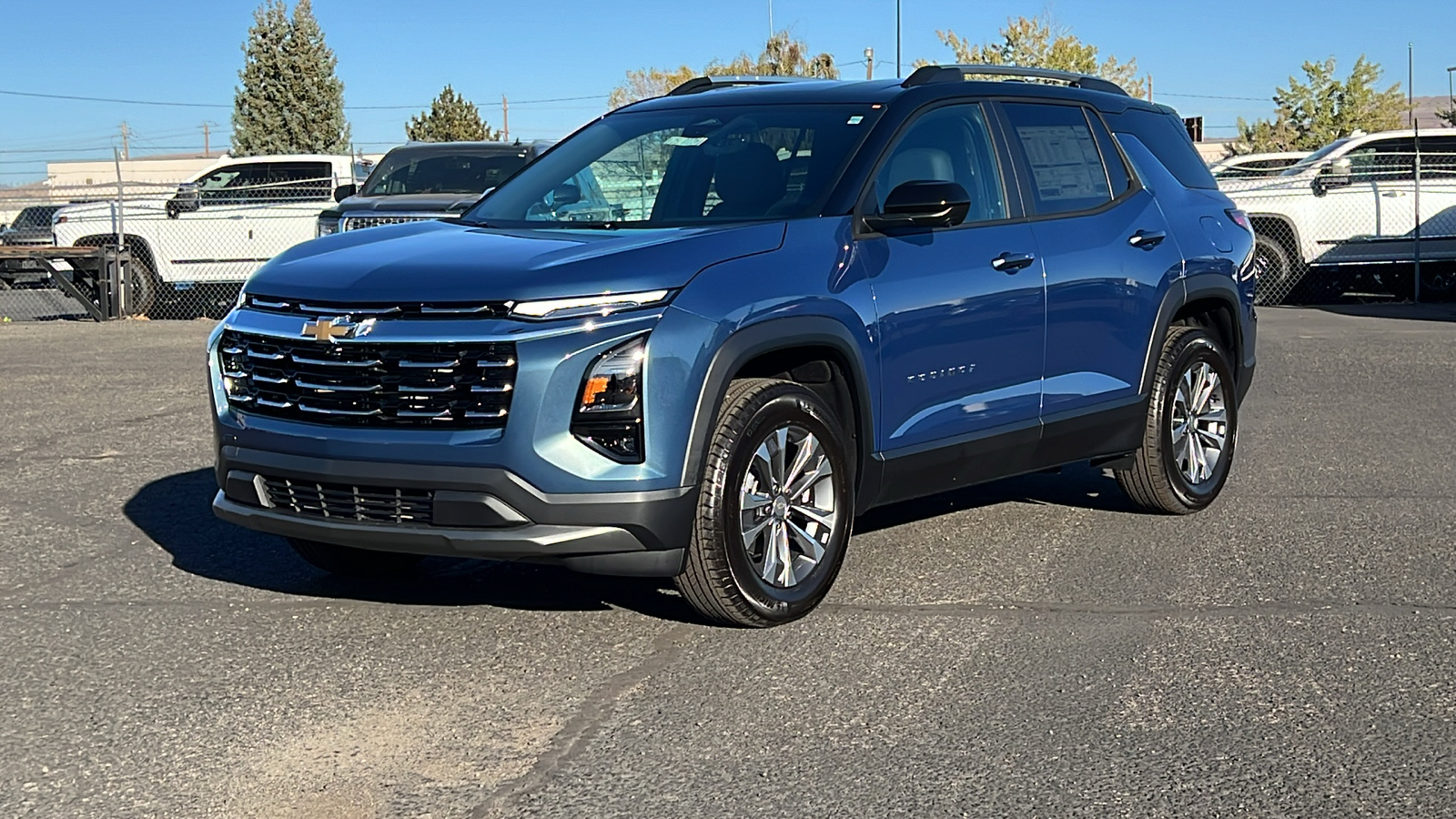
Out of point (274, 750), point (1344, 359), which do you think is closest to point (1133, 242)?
point (274, 750)

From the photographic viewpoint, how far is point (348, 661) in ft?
17.1

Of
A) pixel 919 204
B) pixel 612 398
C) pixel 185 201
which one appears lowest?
pixel 612 398

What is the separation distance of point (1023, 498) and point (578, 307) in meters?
3.68

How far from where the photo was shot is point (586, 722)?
463cm

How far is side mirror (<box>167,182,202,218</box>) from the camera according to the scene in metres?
19.2

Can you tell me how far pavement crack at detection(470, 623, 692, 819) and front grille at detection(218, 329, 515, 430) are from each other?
853 mm

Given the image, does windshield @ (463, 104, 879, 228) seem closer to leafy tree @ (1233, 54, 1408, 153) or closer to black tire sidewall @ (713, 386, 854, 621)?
black tire sidewall @ (713, 386, 854, 621)

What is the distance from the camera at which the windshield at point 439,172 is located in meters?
17.2

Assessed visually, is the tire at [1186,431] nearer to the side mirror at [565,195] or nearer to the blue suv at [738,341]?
the blue suv at [738,341]

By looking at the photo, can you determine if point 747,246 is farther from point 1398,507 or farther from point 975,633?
point 1398,507

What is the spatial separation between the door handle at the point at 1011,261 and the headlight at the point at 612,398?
5.97 ft

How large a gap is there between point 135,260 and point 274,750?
1680 centimetres

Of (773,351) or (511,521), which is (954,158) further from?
(511,521)

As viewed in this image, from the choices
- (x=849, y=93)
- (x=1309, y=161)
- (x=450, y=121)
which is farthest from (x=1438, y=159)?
(x=450, y=121)
